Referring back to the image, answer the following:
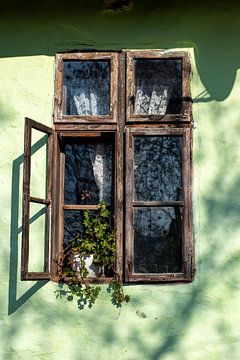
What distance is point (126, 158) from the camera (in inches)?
169

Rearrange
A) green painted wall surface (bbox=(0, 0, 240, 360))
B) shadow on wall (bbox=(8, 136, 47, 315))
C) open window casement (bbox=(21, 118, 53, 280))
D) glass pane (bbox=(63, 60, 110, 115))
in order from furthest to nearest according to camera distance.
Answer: glass pane (bbox=(63, 60, 110, 115)) < shadow on wall (bbox=(8, 136, 47, 315)) < green painted wall surface (bbox=(0, 0, 240, 360)) < open window casement (bbox=(21, 118, 53, 280))

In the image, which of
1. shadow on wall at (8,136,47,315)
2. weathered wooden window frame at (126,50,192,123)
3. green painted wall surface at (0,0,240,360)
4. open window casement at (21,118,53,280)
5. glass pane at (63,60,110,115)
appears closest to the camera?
open window casement at (21,118,53,280)

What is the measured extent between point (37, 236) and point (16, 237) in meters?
0.12

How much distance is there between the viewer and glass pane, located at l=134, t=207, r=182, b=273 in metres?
4.21

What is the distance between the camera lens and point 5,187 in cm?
436

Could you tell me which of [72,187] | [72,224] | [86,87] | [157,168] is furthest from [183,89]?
[72,224]

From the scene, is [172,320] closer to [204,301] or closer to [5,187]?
[204,301]

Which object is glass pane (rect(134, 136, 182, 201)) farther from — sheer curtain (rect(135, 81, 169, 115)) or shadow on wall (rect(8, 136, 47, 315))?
shadow on wall (rect(8, 136, 47, 315))

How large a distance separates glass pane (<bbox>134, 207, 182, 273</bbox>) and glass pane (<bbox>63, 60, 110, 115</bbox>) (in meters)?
0.70

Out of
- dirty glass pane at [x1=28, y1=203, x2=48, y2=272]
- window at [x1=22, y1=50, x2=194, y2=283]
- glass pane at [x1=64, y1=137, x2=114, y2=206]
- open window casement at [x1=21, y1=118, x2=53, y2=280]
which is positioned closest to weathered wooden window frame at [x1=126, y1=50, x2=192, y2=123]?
window at [x1=22, y1=50, x2=194, y2=283]

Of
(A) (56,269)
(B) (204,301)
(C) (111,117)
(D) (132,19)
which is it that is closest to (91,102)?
(C) (111,117)

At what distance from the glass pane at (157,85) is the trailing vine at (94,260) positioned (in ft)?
2.21

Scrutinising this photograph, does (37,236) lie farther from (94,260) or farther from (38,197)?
(94,260)

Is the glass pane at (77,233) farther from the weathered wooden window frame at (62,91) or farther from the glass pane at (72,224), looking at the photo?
the weathered wooden window frame at (62,91)
